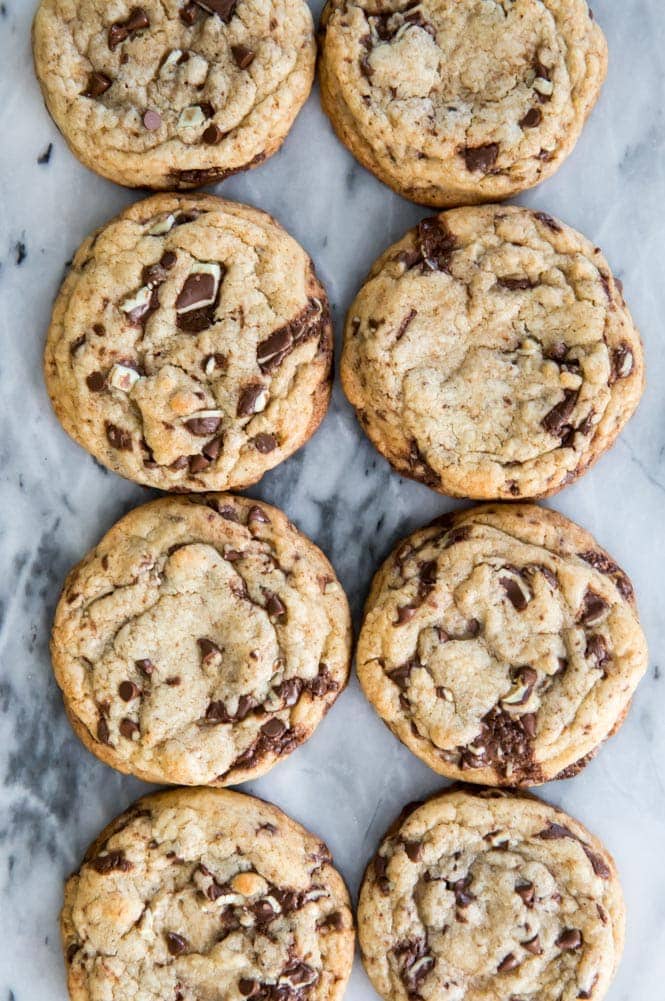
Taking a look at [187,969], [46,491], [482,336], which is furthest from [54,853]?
[482,336]

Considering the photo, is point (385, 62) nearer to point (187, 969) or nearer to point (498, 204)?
point (498, 204)

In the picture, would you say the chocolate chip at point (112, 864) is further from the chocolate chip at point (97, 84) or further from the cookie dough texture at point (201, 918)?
the chocolate chip at point (97, 84)

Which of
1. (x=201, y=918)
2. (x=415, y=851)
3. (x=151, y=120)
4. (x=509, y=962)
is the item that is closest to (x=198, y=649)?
(x=201, y=918)

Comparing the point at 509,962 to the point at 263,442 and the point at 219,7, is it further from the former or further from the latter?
the point at 219,7

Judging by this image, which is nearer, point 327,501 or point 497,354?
point 497,354

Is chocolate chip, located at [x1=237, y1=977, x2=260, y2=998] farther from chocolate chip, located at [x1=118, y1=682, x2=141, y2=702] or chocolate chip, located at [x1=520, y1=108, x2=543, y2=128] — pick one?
chocolate chip, located at [x1=520, y1=108, x2=543, y2=128]
